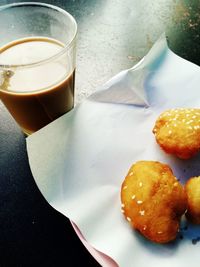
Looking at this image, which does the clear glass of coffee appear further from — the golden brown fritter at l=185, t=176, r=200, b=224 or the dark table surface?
the golden brown fritter at l=185, t=176, r=200, b=224

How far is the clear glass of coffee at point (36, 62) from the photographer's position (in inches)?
33.7

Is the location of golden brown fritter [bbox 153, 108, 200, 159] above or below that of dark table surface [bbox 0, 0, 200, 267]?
above

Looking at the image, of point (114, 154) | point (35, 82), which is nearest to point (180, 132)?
point (114, 154)

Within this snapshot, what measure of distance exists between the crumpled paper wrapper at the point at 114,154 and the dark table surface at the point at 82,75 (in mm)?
50

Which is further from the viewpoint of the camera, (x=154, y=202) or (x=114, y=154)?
(x=114, y=154)

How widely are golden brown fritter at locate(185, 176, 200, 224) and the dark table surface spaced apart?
0.69ft

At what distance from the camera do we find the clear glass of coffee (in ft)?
2.81

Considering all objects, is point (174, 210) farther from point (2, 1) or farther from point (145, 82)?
point (2, 1)

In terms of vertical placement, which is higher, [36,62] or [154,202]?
[36,62]

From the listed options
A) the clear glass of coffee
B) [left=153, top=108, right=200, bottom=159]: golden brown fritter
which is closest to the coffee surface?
the clear glass of coffee

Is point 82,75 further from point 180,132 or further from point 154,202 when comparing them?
point 154,202

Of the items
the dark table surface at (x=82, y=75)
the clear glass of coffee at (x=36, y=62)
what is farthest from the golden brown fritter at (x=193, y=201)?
the clear glass of coffee at (x=36, y=62)

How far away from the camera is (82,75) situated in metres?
1.09

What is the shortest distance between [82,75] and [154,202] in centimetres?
50
